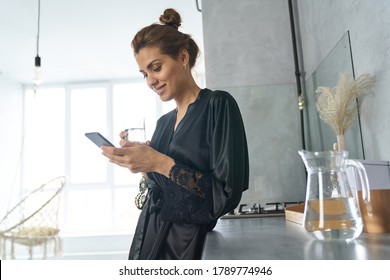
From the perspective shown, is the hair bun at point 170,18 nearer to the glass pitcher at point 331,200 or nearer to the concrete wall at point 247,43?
the glass pitcher at point 331,200

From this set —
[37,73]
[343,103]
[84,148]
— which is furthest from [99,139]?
[84,148]

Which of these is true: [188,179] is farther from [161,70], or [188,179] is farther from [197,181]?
[161,70]

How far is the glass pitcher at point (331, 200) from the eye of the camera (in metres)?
0.36

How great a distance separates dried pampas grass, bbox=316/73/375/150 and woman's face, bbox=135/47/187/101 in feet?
1.50

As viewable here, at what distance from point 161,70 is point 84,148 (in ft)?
9.91

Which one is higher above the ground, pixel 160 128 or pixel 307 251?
pixel 160 128

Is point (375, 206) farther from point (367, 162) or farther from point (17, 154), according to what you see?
point (17, 154)

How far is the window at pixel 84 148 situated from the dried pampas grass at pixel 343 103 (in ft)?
8.17

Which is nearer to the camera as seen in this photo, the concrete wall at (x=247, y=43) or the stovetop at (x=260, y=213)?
the stovetop at (x=260, y=213)

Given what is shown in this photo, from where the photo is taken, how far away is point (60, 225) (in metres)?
3.30

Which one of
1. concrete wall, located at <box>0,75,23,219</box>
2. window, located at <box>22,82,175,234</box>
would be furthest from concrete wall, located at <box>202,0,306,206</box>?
concrete wall, located at <box>0,75,23,219</box>

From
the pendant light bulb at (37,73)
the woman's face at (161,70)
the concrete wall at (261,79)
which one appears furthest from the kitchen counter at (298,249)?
the pendant light bulb at (37,73)
